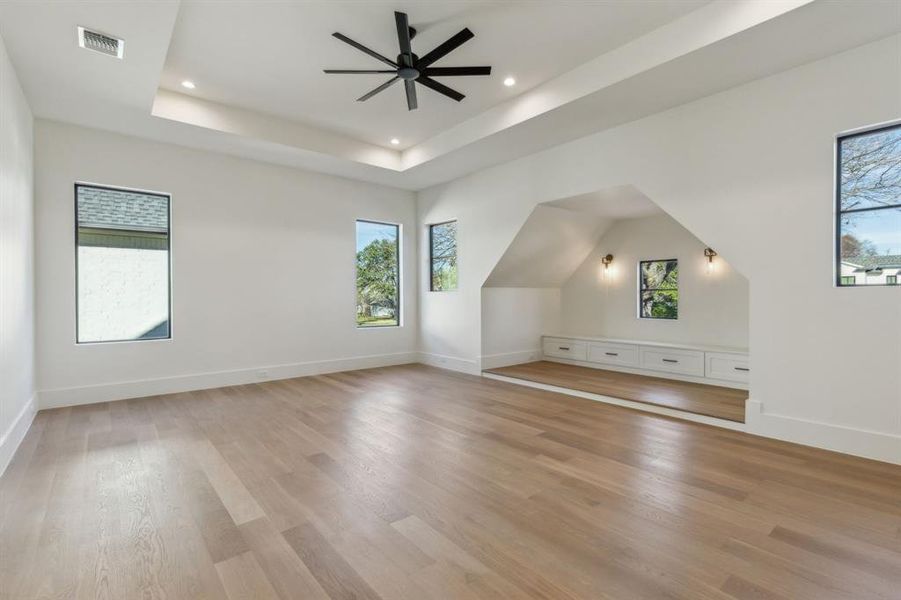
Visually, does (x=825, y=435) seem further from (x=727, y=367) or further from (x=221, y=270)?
(x=221, y=270)

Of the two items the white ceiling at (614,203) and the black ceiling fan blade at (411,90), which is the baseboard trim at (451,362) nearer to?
the white ceiling at (614,203)

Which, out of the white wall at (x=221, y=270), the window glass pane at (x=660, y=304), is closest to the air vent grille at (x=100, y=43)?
the white wall at (x=221, y=270)

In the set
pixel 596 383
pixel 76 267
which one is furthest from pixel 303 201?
pixel 596 383

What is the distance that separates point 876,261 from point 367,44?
4.58 m

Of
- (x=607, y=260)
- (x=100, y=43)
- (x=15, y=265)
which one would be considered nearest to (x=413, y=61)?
(x=100, y=43)

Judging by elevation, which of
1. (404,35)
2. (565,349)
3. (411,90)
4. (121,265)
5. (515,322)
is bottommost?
(565,349)

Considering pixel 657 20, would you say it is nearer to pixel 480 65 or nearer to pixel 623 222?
pixel 480 65

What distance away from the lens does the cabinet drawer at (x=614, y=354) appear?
620 centimetres

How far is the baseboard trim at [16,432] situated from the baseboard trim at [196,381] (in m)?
0.31

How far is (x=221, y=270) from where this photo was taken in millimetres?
5730

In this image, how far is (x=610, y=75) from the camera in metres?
3.85

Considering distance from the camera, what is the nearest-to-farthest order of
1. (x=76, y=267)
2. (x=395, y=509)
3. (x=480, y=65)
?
(x=395, y=509) < (x=480, y=65) < (x=76, y=267)

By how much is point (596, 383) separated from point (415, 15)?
4565 mm

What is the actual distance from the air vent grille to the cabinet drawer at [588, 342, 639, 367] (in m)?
6.57
